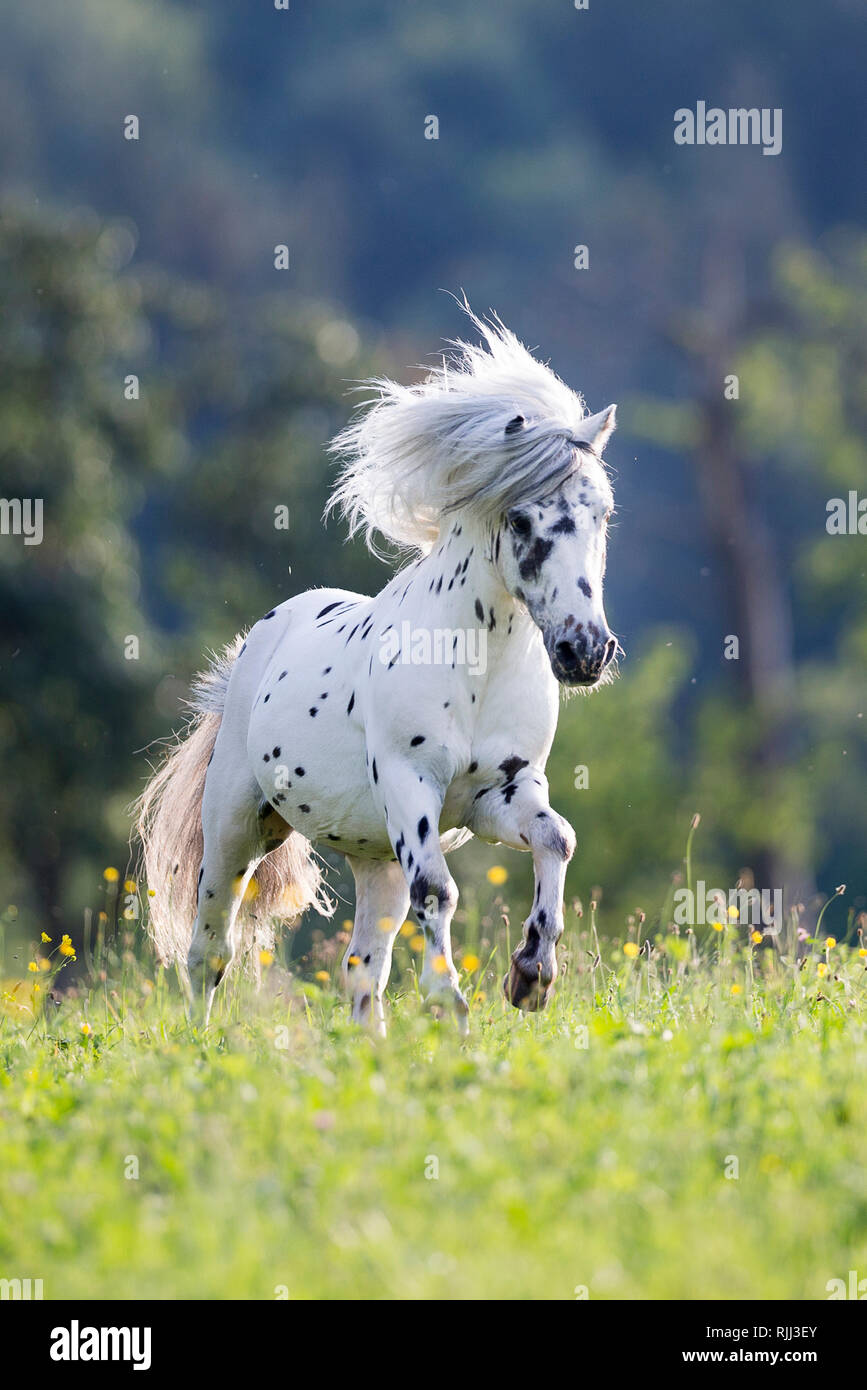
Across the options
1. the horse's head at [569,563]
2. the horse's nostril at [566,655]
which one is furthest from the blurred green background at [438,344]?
the horse's nostril at [566,655]

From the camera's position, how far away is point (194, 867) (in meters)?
8.28

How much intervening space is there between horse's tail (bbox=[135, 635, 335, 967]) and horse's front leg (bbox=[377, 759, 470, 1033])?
209 centimetres

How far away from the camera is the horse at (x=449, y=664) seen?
5.67 meters

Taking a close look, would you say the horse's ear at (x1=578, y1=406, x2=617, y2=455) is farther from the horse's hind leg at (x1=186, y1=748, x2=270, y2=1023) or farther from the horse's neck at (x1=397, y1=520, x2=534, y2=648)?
the horse's hind leg at (x1=186, y1=748, x2=270, y2=1023)

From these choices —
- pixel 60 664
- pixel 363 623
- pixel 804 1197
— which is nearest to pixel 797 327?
pixel 60 664

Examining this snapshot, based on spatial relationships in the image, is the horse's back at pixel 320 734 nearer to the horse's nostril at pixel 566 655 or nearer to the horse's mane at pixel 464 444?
the horse's mane at pixel 464 444

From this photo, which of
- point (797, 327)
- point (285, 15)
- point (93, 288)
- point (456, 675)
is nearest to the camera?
point (456, 675)

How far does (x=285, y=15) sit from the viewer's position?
5322cm

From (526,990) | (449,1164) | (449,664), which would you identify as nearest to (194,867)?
(449,664)

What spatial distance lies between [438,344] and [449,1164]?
3161cm

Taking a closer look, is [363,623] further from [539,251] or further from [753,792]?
[539,251]

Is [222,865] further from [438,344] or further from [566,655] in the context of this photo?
[438,344]
